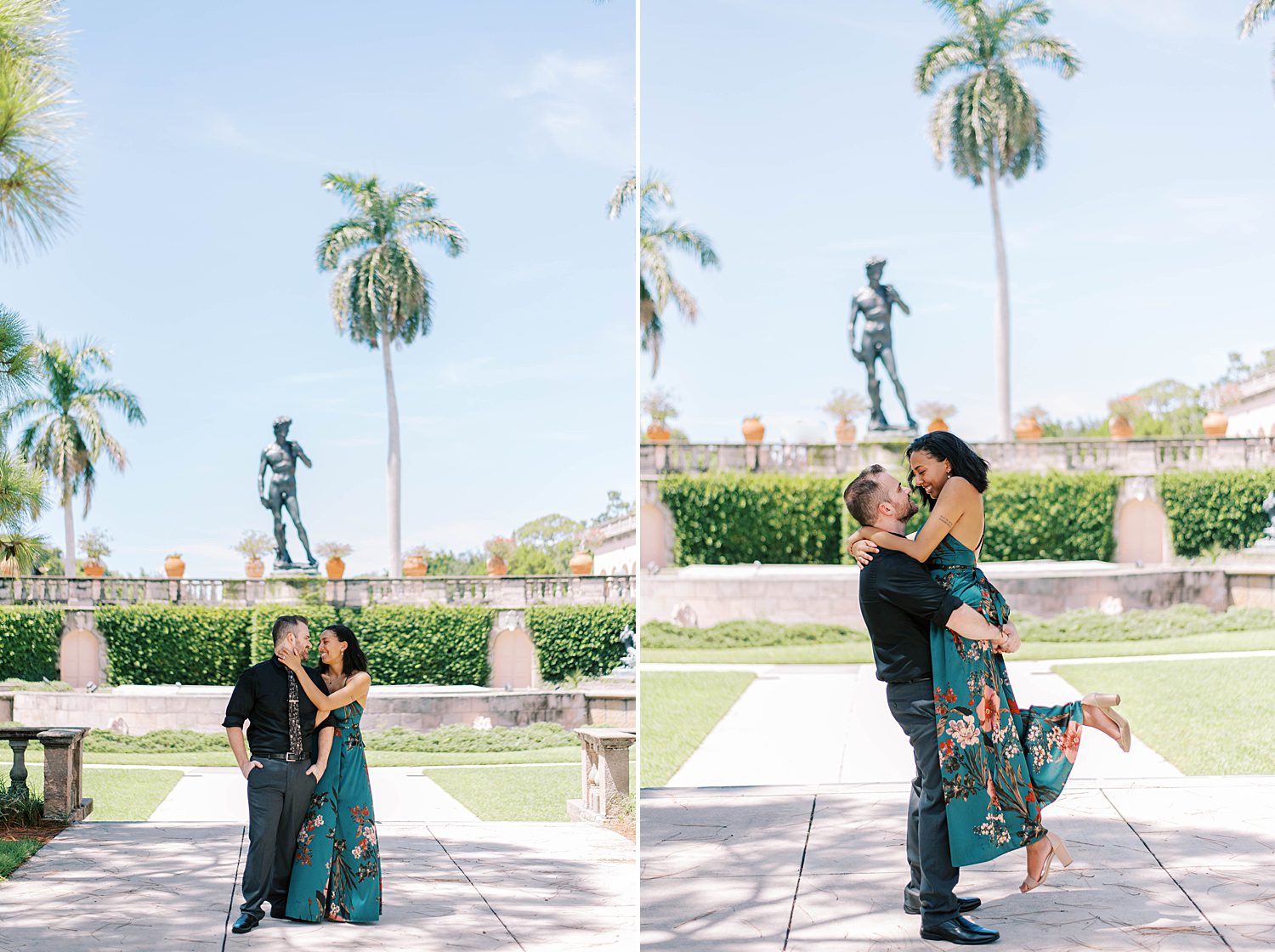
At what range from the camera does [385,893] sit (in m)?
5.77

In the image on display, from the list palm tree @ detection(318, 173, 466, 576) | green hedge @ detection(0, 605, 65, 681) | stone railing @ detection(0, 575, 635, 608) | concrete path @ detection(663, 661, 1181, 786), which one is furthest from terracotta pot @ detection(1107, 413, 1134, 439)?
green hedge @ detection(0, 605, 65, 681)

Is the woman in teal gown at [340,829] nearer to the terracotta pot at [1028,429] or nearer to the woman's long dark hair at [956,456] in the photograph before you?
the woman's long dark hair at [956,456]

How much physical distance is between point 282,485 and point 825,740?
7.64 m

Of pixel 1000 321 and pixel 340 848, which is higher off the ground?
pixel 1000 321

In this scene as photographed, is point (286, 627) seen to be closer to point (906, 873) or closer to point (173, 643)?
point (906, 873)

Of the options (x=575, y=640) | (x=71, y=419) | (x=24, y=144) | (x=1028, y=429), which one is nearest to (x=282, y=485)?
(x=71, y=419)

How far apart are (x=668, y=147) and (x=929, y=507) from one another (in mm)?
17490

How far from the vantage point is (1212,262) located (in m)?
20.0

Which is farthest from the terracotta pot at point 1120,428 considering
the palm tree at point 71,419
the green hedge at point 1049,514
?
the palm tree at point 71,419

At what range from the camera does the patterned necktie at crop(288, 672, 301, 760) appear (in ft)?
16.1

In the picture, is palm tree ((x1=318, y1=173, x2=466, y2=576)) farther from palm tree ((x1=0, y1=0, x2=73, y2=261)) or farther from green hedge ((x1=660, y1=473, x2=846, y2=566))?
palm tree ((x1=0, y1=0, x2=73, y2=261))

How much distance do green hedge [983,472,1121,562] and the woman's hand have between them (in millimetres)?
14854

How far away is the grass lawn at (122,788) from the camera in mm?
8875

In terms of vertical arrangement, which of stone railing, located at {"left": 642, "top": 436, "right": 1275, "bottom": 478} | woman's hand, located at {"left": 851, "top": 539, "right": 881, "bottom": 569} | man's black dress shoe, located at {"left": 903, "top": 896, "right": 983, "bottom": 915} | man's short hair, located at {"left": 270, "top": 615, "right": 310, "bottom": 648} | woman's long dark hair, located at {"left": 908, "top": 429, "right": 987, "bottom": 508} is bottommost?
man's black dress shoe, located at {"left": 903, "top": 896, "right": 983, "bottom": 915}
